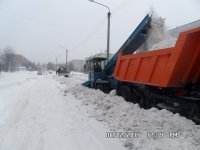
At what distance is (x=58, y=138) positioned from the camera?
5.70 meters

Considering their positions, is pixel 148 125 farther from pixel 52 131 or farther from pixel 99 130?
pixel 52 131

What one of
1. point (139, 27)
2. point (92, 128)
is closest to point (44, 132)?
point (92, 128)

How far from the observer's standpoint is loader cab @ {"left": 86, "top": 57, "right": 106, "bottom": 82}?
15695 millimetres

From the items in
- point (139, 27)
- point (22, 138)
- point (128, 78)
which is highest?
point (139, 27)

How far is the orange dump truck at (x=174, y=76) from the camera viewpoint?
6621 mm

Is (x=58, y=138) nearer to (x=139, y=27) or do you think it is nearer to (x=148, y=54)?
(x=148, y=54)

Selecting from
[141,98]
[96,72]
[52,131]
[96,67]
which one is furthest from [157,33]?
[52,131]

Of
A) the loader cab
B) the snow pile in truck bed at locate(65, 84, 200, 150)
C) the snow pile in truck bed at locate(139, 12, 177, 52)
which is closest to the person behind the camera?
the snow pile in truck bed at locate(65, 84, 200, 150)

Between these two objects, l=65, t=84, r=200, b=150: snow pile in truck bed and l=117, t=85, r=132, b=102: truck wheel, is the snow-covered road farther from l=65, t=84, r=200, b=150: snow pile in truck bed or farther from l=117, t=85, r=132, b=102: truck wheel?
l=117, t=85, r=132, b=102: truck wheel

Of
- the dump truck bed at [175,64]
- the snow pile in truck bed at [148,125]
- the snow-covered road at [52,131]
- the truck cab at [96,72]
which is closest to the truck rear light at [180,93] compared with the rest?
the dump truck bed at [175,64]

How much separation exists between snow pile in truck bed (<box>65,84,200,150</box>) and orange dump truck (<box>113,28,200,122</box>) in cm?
52

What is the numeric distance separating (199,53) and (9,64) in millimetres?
70829

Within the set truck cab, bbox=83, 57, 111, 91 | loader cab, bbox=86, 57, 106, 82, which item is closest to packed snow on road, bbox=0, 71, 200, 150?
truck cab, bbox=83, 57, 111, 91

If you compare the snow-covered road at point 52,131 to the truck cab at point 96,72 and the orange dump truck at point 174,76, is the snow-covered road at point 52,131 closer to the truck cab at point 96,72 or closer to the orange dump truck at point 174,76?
the orange dump truck at point 174,76
